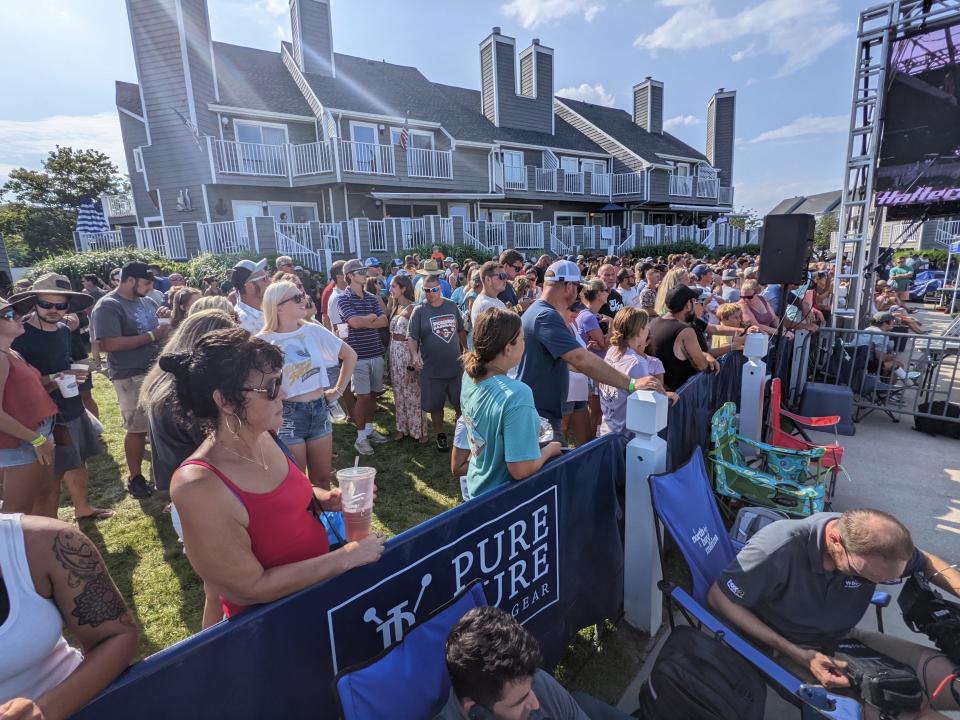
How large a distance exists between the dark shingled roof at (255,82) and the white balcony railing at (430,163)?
417cm

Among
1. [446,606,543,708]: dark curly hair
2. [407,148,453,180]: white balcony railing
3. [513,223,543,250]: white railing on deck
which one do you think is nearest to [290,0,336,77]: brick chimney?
[407,148,453,180]: white balcony railing

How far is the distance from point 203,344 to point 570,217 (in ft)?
88.5

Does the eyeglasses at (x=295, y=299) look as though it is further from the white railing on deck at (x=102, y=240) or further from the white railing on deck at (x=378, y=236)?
the white railing on deck at (x=102, y=240)

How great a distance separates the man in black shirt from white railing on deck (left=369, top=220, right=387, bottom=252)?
46.2 ft

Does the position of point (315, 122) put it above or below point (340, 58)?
below

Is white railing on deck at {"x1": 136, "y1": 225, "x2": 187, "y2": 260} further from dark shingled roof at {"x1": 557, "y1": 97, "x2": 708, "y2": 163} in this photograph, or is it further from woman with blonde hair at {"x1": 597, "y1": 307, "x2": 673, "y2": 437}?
dark shingled roof at {"x1": 557, "y1": 97, "x2": 708, "y2": 163}

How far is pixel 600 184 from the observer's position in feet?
87.2

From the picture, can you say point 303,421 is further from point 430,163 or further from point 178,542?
point 430,163

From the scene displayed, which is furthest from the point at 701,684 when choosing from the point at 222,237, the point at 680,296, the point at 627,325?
the point at 222,237

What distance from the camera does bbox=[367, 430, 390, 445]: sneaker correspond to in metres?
5.89

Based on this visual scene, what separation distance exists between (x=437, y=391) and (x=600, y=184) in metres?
24.3

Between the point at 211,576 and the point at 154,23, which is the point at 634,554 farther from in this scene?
the point at 154,23

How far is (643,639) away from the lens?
3.01 metres

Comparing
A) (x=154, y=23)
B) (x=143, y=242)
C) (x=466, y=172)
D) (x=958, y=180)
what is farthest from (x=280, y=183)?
(x=958, y=180)
